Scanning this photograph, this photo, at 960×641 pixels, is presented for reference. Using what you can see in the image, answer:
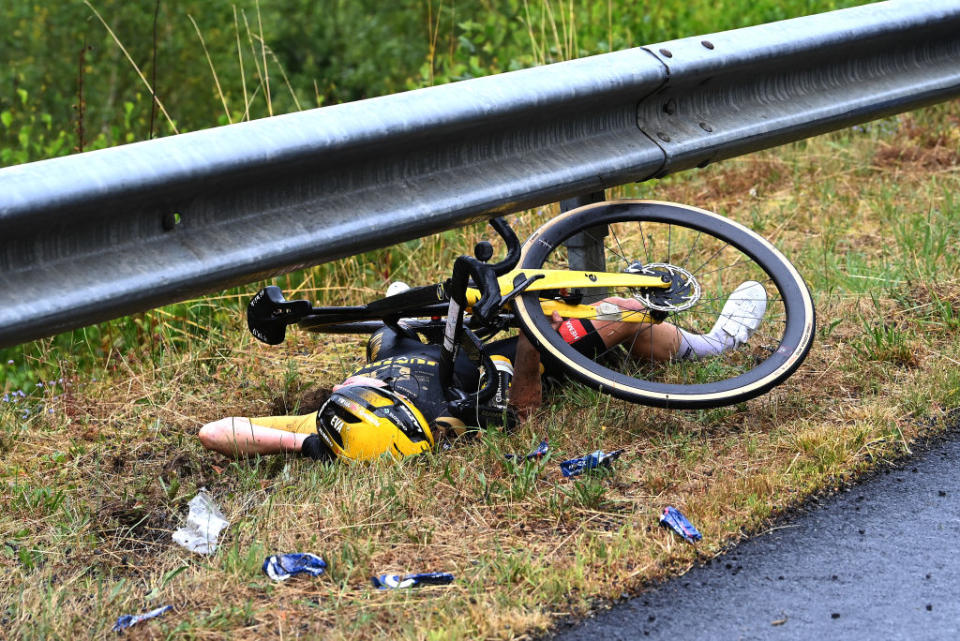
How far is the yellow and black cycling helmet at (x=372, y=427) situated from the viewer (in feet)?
11.8

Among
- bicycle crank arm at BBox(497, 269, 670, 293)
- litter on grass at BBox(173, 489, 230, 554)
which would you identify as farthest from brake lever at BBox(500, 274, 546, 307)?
litter on grass at BBox(173, 489, 230, 554)

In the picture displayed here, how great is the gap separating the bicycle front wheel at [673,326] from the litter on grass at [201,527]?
1063 mm

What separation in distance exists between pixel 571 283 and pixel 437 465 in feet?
2.52

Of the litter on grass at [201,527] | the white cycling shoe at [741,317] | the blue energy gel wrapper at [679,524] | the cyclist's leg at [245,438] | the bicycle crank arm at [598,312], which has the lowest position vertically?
the litter on grass at [201,527]

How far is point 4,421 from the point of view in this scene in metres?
4.30

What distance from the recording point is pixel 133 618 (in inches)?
108

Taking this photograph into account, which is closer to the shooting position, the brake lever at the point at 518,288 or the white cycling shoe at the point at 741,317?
the brake lever at the point at 518,288

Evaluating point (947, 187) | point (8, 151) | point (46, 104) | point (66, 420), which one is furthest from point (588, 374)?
point (46, 104)

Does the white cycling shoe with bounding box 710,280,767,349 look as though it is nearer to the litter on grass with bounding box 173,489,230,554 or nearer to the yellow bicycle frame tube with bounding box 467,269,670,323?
the yellow bicycle frame tube with bounding box 467,269,670,323

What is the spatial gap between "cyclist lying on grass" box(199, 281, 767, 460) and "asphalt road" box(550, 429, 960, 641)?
1.08 m

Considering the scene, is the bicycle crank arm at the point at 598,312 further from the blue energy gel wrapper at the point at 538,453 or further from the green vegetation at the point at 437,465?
the blue energy gel wrapper at the point at 538,453

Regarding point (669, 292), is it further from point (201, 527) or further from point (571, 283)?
point (201, 527)

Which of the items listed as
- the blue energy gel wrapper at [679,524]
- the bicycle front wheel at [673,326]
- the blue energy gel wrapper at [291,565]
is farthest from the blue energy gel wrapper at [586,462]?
the blue energy gel wrapper at [291,565]

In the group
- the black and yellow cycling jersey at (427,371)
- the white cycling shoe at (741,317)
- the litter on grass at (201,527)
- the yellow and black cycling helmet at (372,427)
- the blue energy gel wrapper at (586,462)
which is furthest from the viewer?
the white cycling shoe at (741,317)
